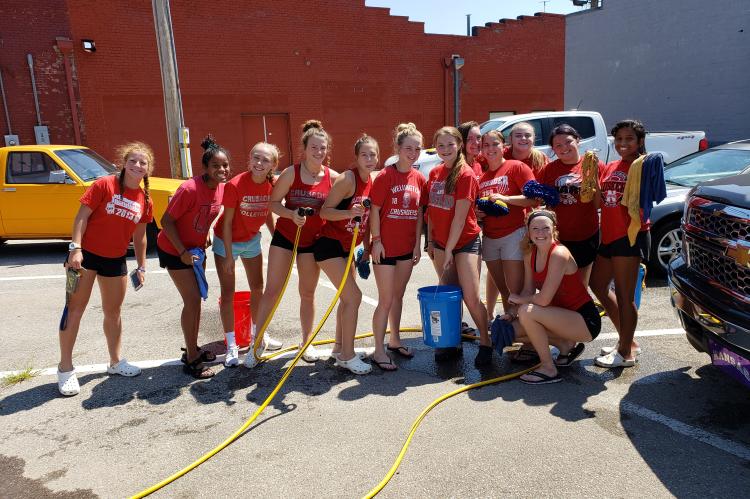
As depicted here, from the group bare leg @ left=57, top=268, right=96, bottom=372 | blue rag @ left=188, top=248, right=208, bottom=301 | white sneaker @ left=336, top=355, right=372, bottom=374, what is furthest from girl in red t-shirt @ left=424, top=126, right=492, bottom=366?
bare leg @ left=57, top=268, right=96, bottom=372

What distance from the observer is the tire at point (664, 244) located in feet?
21.1

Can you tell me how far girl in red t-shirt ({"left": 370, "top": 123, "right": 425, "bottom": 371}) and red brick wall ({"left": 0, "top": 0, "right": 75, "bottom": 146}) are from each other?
15.4 meters

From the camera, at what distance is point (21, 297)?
6789 mm

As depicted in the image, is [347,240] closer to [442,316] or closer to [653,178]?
[442,316]

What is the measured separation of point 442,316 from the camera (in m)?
4.23

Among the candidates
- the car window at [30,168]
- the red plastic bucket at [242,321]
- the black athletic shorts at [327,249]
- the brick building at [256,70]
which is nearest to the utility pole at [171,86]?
the car window at [30,168]

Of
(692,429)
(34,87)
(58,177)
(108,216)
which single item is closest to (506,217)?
(692,429)

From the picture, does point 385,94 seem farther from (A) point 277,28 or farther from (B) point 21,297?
(B) point 21,297

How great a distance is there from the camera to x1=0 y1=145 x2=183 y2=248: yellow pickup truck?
29.2 feet

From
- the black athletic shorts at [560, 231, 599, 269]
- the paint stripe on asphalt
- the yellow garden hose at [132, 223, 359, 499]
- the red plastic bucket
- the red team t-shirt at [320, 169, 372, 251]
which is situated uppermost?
the red team t-shirt at [320, 169, 372, 251]

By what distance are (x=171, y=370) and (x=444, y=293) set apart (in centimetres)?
230

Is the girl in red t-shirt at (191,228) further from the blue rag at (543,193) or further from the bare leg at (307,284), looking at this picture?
the blue rag at (543,193)

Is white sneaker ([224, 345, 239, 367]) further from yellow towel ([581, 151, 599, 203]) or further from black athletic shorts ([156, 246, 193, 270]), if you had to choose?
yellow towel ([581, 151, 599, 203])

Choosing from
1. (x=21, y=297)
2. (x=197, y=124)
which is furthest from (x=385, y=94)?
(x=21, y=297)
